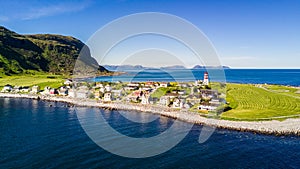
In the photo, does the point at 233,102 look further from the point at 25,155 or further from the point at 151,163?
the point at 25,155

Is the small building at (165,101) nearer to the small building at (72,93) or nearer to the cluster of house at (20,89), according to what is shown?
the small building at (72,93)

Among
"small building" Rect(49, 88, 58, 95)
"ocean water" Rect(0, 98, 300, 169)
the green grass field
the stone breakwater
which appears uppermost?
"small building" Rect(49, 88, 58, 95)

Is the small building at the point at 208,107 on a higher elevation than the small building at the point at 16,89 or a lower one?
lower

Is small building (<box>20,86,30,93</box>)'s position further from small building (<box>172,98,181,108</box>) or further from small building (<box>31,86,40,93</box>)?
small building (<box>172,98,181,108</box>)

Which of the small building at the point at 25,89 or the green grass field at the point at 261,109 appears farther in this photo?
the small building at the point at 25,89

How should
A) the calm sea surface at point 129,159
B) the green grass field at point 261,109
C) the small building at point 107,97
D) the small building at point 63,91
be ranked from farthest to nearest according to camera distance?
the small building at point 63,91 → the small building at point 107,97 → the green grass field at point 261,109 → the calm sea surface at point 129,159

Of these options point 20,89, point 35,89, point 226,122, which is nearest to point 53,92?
point 35,89

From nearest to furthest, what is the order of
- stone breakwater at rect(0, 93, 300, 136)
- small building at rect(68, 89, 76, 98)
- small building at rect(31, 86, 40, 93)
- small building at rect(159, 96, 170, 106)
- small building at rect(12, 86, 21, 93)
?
stone breakwater at rect(0, 93, 300, 136) → small building at rect(159, 96, 170, 106) → small building at rect(68, 89, 76, 98) → small building at rect(31, 86, 40, 93) → small building at rect(12, 86, 21, 93)

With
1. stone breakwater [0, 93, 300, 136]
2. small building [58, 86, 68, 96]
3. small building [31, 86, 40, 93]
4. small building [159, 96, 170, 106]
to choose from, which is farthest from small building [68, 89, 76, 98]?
small building [159, 96, 170, 106]

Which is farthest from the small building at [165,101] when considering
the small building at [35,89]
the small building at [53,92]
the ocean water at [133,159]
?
the small building at [35,89]
